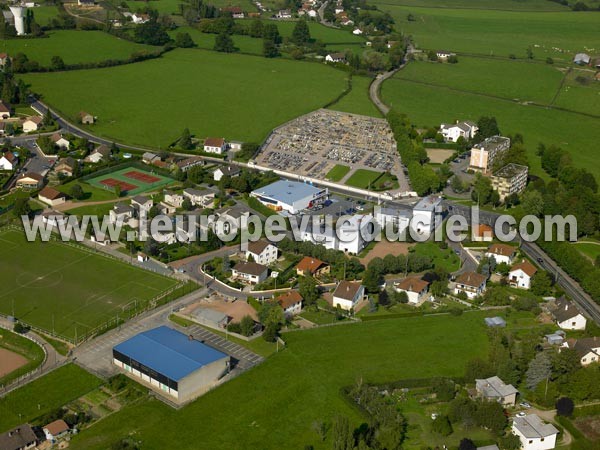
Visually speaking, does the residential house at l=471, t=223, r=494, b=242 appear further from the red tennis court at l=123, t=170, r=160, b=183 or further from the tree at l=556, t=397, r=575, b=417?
the red tennis court at l=123, t=170, r=160, b=183

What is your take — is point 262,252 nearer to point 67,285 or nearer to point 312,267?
point 312,267

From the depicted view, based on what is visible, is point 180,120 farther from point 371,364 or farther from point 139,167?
point 371,364

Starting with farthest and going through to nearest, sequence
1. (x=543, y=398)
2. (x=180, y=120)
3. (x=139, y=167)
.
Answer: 1. (x=180, y=120)
2. (x=139, y=167)
3. (x=543, y=398)

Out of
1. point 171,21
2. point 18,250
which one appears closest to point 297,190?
point 18,250

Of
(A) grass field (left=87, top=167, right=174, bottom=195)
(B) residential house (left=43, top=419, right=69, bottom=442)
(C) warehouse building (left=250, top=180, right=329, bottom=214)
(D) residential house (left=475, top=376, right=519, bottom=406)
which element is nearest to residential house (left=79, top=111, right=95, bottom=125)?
(A) grass field (left=87, top=167, right=174, bottom=195)

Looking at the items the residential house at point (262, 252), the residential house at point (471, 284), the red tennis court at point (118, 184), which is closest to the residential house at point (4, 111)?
the red tennis court at point (118, 184)

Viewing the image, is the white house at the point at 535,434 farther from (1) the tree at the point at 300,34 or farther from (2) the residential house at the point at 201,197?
(1) the tree at the point at 300,34
